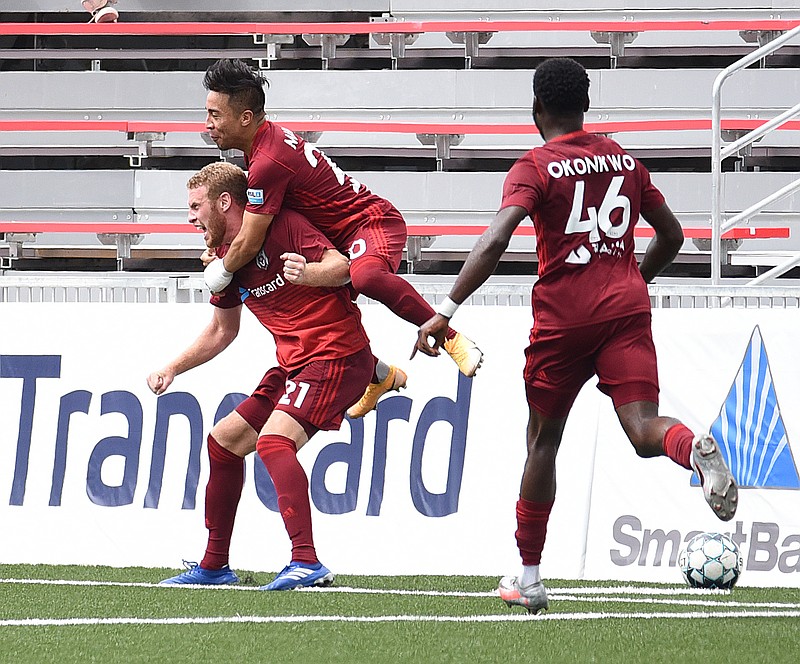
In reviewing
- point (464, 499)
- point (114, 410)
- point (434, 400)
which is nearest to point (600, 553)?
point (464, 499)

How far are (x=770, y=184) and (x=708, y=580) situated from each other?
549 cm

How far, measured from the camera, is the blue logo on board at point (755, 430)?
5473mm

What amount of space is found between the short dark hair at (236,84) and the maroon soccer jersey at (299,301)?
41 cm

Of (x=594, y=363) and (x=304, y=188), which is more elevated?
(x=304, y=188)

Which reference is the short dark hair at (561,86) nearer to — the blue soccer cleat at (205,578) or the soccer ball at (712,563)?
the soccer ball at (712,563)

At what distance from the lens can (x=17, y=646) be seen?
10.8 feet

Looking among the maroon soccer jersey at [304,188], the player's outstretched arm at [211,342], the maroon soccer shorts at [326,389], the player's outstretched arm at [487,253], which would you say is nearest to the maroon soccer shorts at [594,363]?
the player's outstretched arm at [487,253]

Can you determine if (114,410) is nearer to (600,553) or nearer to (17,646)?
(600,553)

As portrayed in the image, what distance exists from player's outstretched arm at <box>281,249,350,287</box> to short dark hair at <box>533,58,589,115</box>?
0.98m

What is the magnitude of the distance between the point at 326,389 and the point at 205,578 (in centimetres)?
86

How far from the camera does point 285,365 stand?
183 inches

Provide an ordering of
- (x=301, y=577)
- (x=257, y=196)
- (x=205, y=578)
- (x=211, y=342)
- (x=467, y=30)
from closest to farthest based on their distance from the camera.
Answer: (x=301, y=577), (x=257, y=196), (x=205, y=578), (x=211, y=342), (x=467, y=30)

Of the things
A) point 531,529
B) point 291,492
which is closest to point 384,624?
point 531,529

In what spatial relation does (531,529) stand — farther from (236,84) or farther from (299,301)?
(236,84)
